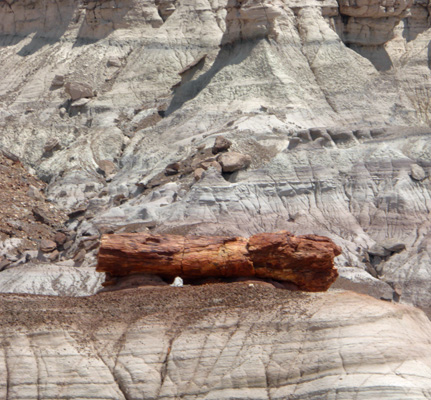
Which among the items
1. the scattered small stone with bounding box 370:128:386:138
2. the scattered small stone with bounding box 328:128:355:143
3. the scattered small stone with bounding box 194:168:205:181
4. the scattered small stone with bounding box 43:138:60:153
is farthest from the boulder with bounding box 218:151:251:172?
the scattered small stone with bounding box 43:138:60:153

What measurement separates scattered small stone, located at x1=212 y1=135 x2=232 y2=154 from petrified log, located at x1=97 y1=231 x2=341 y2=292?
771 inches

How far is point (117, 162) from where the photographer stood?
152ft

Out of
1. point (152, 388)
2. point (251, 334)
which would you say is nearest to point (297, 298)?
point (251, 334)

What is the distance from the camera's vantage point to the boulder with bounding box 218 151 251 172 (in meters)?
37.1

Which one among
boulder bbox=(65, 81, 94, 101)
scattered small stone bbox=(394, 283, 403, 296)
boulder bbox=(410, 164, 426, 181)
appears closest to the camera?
scattered small stone bbox=(394, 283, 403, 296)

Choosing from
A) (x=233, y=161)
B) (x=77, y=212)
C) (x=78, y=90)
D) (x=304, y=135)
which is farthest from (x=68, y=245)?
(x=78, y=90)

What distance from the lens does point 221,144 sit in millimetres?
38812

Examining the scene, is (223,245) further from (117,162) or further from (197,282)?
(117,162)

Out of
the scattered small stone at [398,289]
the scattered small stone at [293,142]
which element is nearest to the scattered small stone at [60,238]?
the scattered small stone at [293,142]

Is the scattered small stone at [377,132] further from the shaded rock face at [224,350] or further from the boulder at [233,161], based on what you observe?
the shaded rock face at [224,350]

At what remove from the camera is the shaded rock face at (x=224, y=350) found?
14508mm

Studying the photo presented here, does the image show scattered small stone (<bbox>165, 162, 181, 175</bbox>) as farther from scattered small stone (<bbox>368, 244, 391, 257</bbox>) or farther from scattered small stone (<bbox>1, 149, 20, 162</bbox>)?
scattered small stone (<bbox>1, 149, 20, 162</bbox>)

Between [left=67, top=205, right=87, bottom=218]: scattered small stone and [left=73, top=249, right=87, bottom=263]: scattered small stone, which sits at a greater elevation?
[left=73, top=249, right=87, bottom=263]: scattered small stone

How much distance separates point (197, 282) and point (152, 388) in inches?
168
